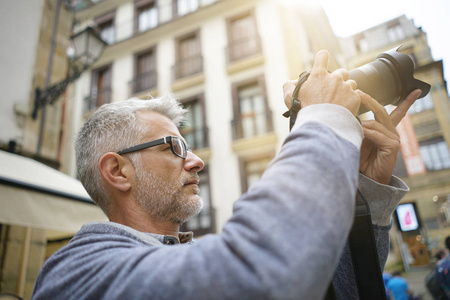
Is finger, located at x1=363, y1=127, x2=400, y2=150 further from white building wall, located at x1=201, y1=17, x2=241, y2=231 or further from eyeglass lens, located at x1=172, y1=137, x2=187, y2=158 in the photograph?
white building wall, located at x1=201, y1=17, x2=241, y2=231

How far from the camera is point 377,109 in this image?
0.93m

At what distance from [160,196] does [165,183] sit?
0.05 m

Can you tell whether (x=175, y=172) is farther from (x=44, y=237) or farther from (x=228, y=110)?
(x=228, y=110)

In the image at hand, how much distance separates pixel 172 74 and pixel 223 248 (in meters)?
11.3

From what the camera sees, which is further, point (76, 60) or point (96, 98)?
point (96, 98)

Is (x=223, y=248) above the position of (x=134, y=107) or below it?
below

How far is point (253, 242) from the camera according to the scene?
51cm

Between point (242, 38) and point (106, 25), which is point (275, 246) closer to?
point (242, 38)

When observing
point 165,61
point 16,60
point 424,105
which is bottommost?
point 16,60

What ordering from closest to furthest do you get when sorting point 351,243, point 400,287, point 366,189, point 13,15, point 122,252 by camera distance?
point 122,252 → point 351,243 → point 366,189 → point 13,15 → point 400,287

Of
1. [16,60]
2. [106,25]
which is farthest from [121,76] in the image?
[16,60]

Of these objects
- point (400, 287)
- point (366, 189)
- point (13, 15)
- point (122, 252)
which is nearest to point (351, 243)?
point (366, 189)

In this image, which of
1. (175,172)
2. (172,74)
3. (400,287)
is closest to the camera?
(175,172)

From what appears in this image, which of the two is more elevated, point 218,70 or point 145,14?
point 145,14
